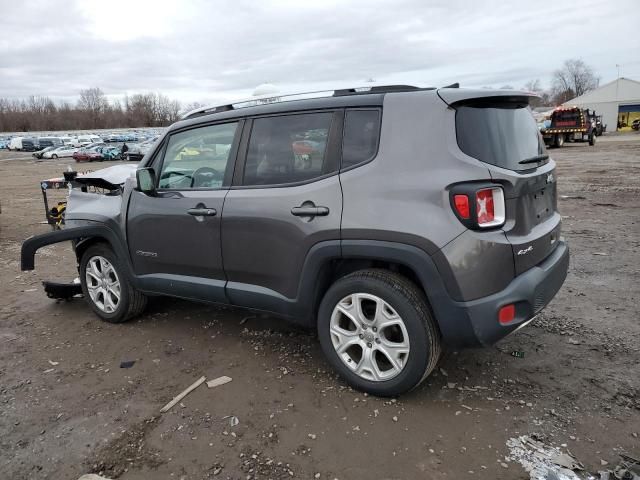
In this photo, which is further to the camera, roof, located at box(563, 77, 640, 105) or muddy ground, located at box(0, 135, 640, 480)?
roof, located at box(563, 77, 640, 105)

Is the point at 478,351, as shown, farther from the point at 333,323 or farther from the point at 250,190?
the point at 250,190

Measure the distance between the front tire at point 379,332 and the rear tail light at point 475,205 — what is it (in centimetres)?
54

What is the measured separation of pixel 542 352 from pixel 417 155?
6.29 feet

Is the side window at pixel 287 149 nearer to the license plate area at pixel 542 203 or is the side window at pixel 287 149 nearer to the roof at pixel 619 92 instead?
the license plate area at pixel 542 203

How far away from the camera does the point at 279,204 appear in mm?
3295

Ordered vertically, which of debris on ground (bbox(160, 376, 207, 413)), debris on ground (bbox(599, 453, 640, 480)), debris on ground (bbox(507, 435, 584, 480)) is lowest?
debris on ground (bbox(507, 435, 584, 480))

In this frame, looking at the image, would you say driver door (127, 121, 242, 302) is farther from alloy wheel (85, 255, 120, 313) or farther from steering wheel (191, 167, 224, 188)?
alloy wheel (85, 255, 120, 313)

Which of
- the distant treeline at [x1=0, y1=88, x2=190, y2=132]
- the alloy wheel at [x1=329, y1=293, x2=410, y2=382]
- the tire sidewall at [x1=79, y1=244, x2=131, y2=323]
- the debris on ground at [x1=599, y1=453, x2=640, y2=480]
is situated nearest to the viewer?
the debris on ground at [x1=599, y1=453, x2=640, y2=480]

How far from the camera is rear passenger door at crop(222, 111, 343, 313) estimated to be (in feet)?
10.3

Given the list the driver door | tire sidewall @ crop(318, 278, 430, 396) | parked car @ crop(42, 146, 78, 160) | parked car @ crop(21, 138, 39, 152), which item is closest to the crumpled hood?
the driver door

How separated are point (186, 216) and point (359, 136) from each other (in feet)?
5.09

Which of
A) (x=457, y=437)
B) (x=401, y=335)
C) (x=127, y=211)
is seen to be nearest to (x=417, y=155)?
(x=401, y=335)

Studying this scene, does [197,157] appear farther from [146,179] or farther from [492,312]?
[492,312]

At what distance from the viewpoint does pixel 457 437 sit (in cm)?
276
